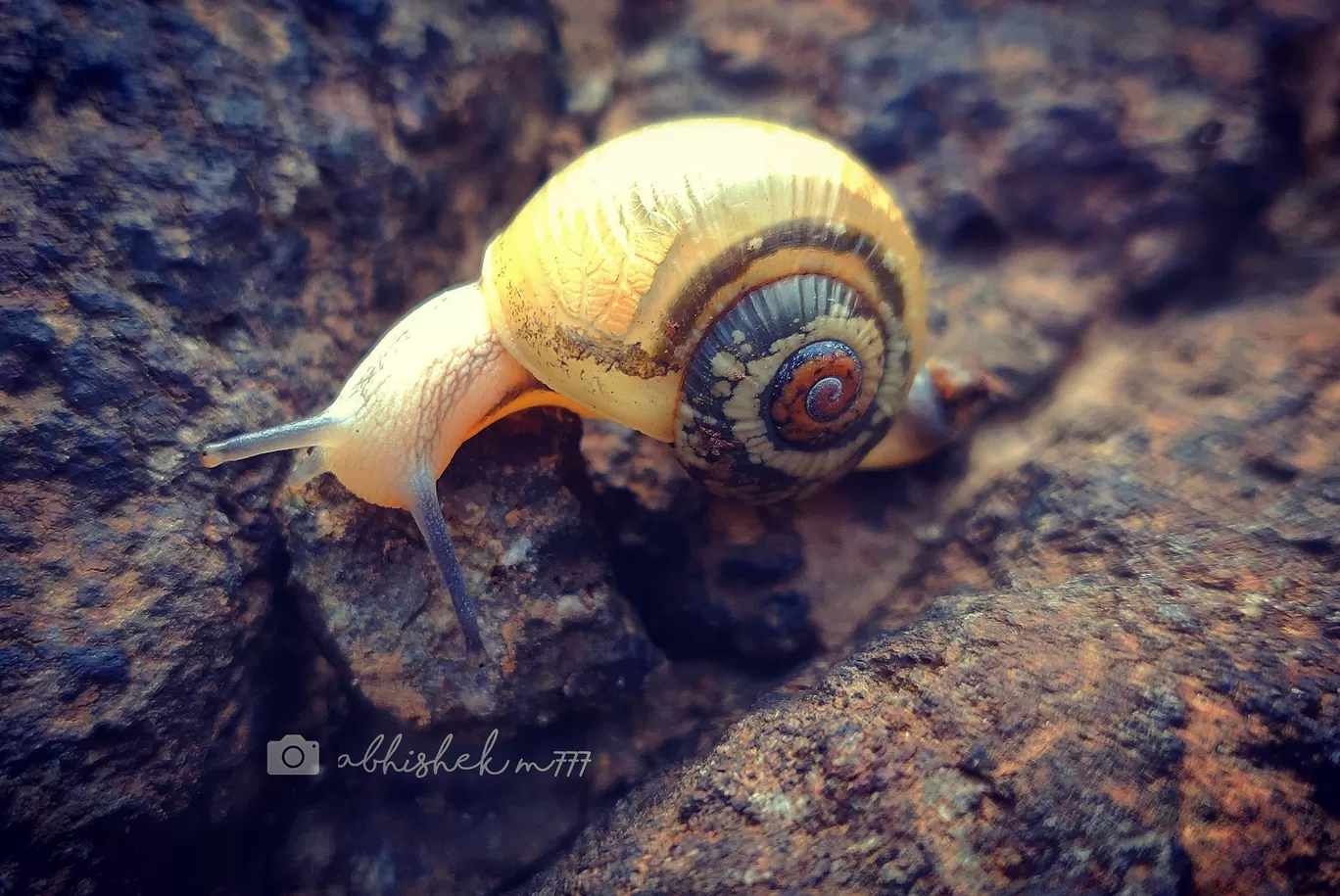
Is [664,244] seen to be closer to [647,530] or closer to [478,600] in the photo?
[647,530]

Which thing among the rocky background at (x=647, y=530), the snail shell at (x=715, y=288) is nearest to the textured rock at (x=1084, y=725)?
the rocky background at (x=647, y=530)

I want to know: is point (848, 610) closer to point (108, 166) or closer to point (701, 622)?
point (701, 622)

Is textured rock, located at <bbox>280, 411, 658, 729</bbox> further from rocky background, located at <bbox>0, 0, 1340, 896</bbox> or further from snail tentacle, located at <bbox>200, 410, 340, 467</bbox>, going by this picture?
snail tentacle, located at <bbox>200, 410, 340, 467</bbox>

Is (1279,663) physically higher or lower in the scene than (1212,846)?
higher

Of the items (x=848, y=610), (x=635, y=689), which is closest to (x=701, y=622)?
(x=635, y=689)

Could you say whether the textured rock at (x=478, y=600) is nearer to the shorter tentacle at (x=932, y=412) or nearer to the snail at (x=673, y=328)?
the snail at (x=673, y=328)

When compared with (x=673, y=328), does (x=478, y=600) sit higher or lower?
lower

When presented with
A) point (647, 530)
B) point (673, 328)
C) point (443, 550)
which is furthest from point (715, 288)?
point (443, 550)
